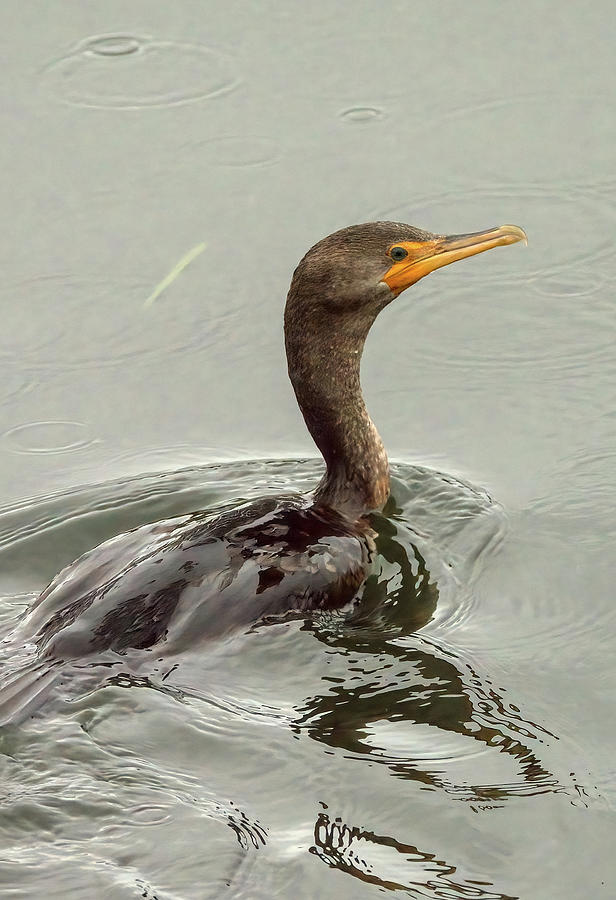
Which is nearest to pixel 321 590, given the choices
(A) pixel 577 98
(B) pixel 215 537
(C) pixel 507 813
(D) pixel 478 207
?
(B) pixel 215 537

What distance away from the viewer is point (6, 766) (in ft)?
17.6

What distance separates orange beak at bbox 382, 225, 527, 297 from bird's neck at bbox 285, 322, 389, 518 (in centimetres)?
31

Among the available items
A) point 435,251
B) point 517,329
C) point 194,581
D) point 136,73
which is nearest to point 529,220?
point 517,329

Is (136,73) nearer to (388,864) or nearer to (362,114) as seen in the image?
(362,114)

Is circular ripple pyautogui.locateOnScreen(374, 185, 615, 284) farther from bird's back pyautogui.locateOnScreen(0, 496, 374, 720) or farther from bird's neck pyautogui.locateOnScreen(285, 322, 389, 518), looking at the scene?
bird's back pyautogui.locateOnScreen(0, 496, 374, 720)

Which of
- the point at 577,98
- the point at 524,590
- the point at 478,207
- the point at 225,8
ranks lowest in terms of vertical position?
the point at 524,590

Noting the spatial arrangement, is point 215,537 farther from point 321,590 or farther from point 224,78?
point 224,78

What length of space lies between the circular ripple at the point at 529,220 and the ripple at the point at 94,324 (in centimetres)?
140

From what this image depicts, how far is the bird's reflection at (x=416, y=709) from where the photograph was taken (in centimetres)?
541

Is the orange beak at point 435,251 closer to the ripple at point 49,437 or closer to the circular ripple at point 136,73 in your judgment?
the ripple at point 49,437

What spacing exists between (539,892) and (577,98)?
6258mm

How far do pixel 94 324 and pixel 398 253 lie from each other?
236 cm

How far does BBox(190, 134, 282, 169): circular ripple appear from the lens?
9.59 m

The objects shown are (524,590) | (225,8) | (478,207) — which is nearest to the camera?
(524,590)
